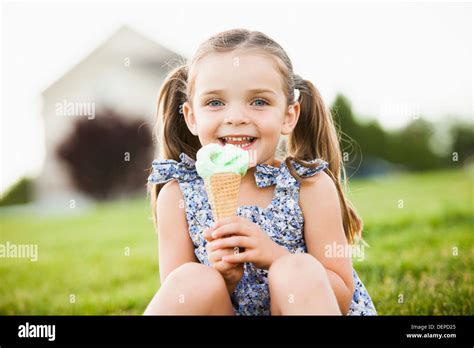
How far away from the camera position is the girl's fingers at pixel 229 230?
217 cm

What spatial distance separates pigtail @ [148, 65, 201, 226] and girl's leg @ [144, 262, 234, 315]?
0.71 m

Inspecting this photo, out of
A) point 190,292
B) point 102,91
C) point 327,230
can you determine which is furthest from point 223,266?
point 102,91

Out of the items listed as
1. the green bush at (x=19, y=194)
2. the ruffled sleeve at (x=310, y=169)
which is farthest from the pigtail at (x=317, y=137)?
the green bush at (x=19, y=194)

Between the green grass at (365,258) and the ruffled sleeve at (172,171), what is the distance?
2.67 feet

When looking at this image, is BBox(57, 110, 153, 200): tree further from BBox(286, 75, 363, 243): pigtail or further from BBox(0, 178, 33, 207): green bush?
BBox(286, 75, 363, 243): pigtail

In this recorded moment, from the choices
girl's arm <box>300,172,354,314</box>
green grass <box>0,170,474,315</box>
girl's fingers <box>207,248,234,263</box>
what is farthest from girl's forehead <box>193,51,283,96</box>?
green grass <box>0,170,474,315</box>

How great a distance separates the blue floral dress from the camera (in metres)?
2.44

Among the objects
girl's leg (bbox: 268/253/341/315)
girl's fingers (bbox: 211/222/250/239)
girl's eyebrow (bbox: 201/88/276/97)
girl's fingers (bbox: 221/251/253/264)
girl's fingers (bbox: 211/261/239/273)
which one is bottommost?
girl's leg (bbox: 268/253/341/315)

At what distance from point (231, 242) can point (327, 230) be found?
506 millimetres

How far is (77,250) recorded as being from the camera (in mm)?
5938

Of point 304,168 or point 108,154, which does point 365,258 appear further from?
point 108,154

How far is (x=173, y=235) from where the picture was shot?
99.9 inches
